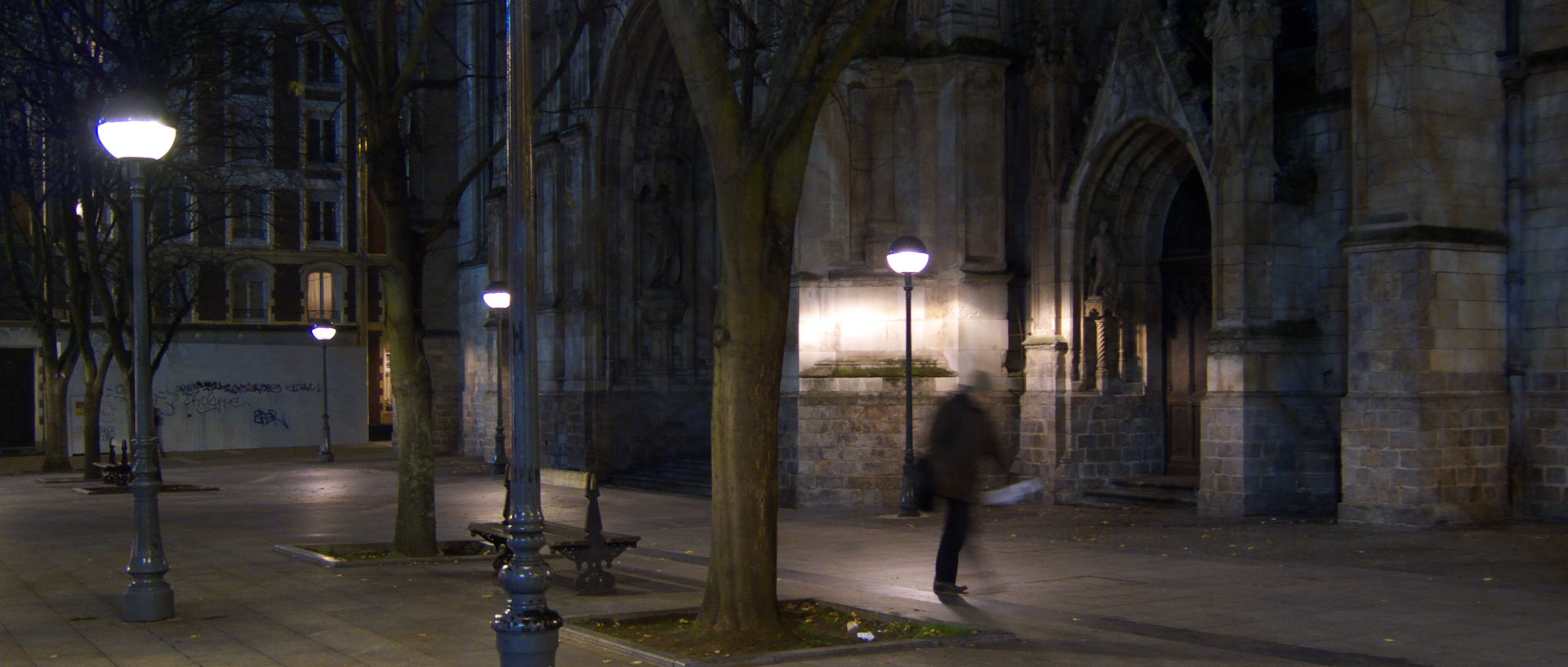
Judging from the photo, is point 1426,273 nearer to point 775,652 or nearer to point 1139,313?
point 1139,313

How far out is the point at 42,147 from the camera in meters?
29.7

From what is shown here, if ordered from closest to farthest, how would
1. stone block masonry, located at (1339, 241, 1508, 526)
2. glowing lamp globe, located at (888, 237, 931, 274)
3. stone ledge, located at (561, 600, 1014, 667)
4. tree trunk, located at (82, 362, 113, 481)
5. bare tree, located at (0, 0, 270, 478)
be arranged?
stone ledge, located at (561, 600, 1014, 667)
stone block masonry, located at (1339, 241, 1508, 526)
glowing lamp globe, located at (888, 237, 931, 274)
bare tree, located at (0, 0, 270, 478)
tree trunk, located at (82, 362, 113, 481)

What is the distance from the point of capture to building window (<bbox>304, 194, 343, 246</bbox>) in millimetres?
48000

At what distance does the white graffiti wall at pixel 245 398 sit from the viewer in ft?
137

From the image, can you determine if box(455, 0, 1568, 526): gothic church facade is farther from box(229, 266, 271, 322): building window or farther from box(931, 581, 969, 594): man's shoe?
box(229, 266, 271, 322): building window

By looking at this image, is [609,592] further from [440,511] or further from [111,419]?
[111,419]

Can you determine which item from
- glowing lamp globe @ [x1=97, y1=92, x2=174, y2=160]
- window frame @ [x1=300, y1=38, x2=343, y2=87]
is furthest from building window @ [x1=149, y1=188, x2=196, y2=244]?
glowing lamp globe @ [x1=97, y1=92, x2=174, y2=160]

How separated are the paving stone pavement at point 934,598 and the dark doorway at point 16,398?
24864mm

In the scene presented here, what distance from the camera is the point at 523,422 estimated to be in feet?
26.1

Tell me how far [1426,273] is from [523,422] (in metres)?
11.1

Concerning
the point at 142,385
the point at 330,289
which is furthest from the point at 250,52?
the point at 330,289

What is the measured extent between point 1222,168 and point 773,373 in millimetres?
9883

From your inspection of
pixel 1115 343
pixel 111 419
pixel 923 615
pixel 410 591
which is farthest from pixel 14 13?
pixel 111 419

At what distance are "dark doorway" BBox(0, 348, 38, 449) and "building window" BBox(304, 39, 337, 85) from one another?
11442 mm
